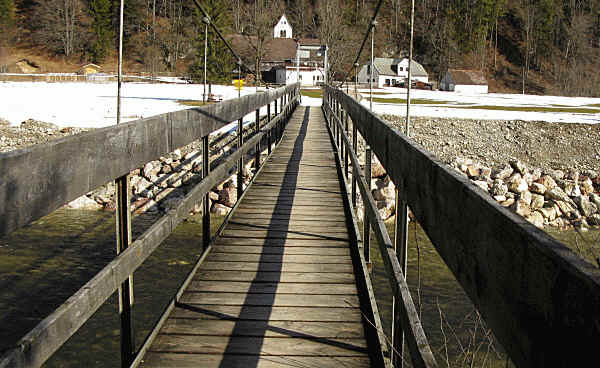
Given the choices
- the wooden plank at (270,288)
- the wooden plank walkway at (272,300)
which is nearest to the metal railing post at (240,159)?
the wooden plank walkway at (272,300)

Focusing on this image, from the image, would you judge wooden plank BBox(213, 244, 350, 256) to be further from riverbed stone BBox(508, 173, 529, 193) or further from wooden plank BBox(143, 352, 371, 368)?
riverbed stone BBox(508, 173, 529, 193)

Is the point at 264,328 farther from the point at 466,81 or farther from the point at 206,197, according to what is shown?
the point at 466,81

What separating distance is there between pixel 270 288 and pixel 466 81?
80.7 m

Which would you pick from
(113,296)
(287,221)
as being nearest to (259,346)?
(287,221)

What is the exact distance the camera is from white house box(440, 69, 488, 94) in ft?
262

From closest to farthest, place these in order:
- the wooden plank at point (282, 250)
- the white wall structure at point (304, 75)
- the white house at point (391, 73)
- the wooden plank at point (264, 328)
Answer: the wooden plank at point (264, 328), the wooden plank at point (282, 250), the white wall structure at point (304, 75), the white house at point (391, 73)

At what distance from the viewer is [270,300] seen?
3592 mm

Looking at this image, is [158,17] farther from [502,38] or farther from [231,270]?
[231,270]

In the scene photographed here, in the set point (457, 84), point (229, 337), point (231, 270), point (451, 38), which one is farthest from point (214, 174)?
point (451, 38)

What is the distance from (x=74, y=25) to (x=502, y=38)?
63158mm

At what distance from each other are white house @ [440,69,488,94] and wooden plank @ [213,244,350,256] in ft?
256

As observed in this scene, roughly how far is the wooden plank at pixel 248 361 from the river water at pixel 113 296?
3.23 m

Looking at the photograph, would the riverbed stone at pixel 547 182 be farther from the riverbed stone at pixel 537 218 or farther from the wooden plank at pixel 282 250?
the wooden plank at pixel 282 250

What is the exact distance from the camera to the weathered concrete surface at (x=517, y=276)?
28.7 inches
